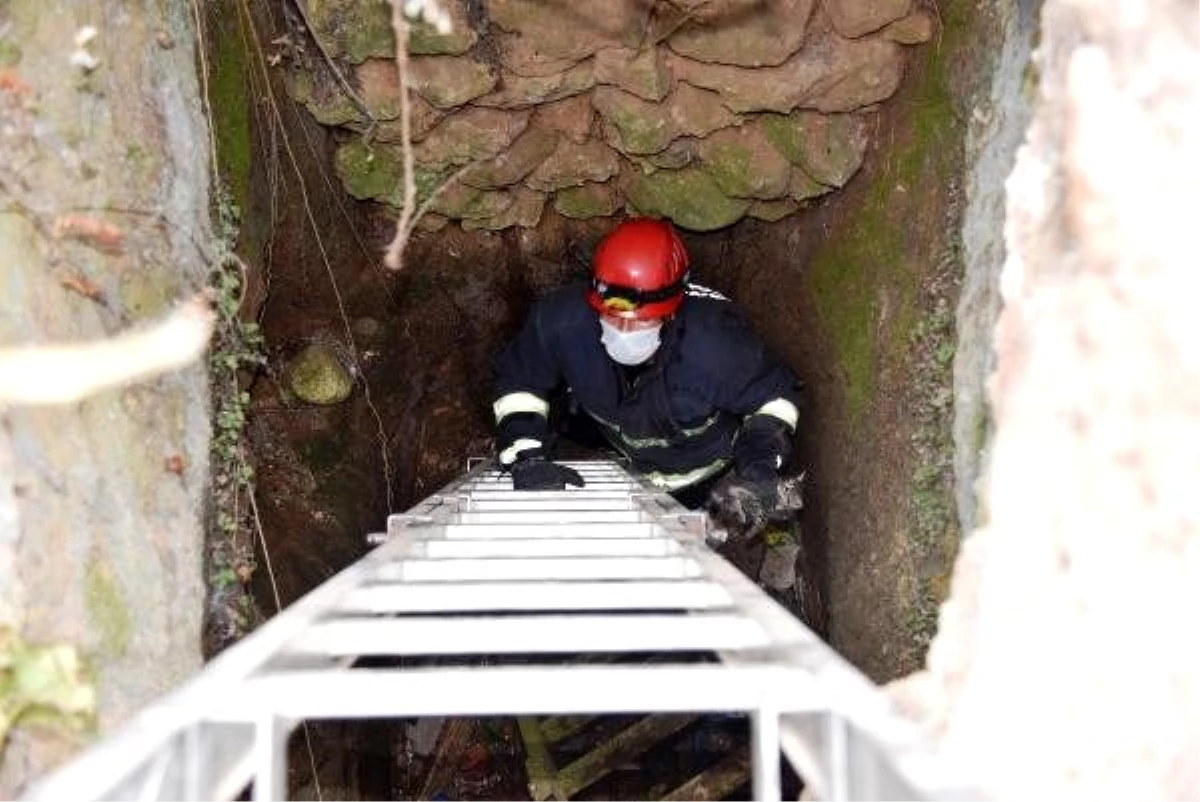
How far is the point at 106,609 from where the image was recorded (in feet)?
7.72

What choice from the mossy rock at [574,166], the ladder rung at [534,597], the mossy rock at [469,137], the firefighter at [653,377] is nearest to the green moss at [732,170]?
the firefighter at [653,377]

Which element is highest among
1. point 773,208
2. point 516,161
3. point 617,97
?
point 617,97

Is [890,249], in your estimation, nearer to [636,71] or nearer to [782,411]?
[782,411]

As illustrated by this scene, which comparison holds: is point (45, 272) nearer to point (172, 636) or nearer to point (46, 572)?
point (46, 572)

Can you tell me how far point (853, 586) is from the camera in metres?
4.34

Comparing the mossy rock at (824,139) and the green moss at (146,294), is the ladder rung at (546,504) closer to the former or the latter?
the green moss at (146,294)

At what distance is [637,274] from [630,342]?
0.30m

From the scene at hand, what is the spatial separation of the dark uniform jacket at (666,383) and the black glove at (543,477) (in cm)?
27

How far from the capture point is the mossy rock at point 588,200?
4.91 meters

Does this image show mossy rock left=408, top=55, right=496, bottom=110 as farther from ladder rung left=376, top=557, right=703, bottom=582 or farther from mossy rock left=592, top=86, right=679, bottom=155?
ladder rung left=376, top=557, right=703, bottom=582

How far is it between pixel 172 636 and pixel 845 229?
123 inches

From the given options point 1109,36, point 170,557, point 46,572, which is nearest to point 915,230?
point 1109,36

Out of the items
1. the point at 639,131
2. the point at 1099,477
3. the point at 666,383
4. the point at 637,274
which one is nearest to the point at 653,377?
the point at 666,383

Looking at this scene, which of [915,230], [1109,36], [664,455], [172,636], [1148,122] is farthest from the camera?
Result: [664,455]
